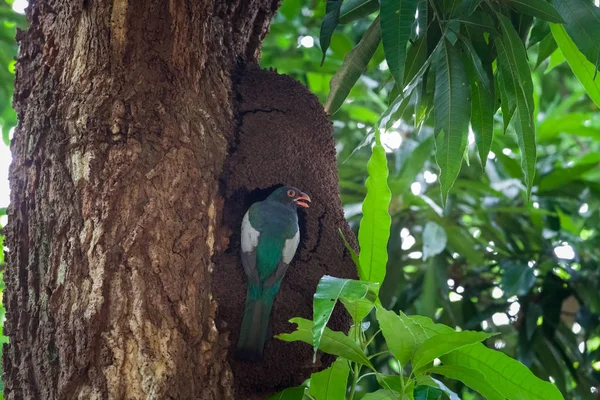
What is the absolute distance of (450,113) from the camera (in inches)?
89.2

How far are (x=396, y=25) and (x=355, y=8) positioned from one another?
40cm

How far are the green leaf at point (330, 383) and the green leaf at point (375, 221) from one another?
28 centimetres

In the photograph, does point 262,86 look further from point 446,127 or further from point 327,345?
point 327,345

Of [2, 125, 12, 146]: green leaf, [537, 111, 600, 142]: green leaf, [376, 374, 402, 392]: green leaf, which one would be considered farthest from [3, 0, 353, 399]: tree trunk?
[537, 111, 600, 142]: green leaf

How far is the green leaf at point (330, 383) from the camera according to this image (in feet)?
6.80

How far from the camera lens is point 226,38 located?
257cm

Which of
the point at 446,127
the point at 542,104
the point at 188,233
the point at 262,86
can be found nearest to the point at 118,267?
the point at 188,233

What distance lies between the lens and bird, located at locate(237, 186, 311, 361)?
2.12 m

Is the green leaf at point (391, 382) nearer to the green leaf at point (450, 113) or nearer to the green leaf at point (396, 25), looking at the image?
the green leaf at point (450, 113)

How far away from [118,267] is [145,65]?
62cm

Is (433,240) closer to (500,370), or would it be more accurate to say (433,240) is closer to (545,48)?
(545,48)

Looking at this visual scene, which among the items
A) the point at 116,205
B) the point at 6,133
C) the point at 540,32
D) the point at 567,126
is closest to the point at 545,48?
the point at 540,32

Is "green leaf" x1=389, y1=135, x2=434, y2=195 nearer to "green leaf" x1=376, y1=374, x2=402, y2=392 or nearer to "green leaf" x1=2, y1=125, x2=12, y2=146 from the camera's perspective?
"green leaf" x1=376, y1=374, x2=402, y2=392

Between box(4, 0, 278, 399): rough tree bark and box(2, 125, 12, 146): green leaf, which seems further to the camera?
box(2, 125, 12, 146): green leaf
